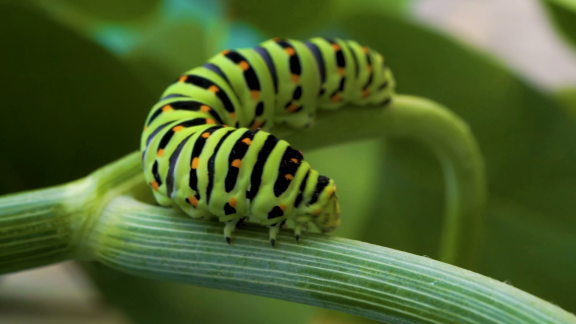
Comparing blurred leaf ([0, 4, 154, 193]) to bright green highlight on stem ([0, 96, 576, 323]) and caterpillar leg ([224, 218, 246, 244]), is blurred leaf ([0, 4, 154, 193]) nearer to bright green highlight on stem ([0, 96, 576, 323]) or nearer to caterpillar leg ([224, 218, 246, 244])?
bright green highlight on stem ([0, 96, 576, 323])

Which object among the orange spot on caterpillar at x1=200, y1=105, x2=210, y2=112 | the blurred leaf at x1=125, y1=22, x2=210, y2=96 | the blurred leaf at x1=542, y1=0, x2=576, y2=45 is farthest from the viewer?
the blurred leaf at x1=542, y1=0, x2=576, y2=45

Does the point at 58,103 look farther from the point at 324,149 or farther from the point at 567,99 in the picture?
the point at 567,99

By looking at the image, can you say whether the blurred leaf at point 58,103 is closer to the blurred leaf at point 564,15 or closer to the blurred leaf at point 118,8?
the blurred leaf at point 118,8

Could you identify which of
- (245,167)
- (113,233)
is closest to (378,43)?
(245,167)

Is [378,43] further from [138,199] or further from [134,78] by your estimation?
[138,199]

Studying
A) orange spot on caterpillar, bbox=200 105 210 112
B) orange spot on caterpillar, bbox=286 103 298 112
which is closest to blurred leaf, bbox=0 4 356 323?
orange spot on caterpillar, bbox=286 103 298 112

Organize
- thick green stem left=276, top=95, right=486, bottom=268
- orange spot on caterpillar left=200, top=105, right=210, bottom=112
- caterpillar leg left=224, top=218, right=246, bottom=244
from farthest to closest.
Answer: thick green stem left=276, top=95, right=486, bottom=268 → orange spot on caterpillar left=200, top=105, right=210, bottom=112 → caterpillar leg left=224, top=218, right=246, bottom=244

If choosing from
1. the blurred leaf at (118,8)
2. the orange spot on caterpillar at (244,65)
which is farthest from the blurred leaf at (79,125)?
the orange spot on caterpillar at (244,65)
